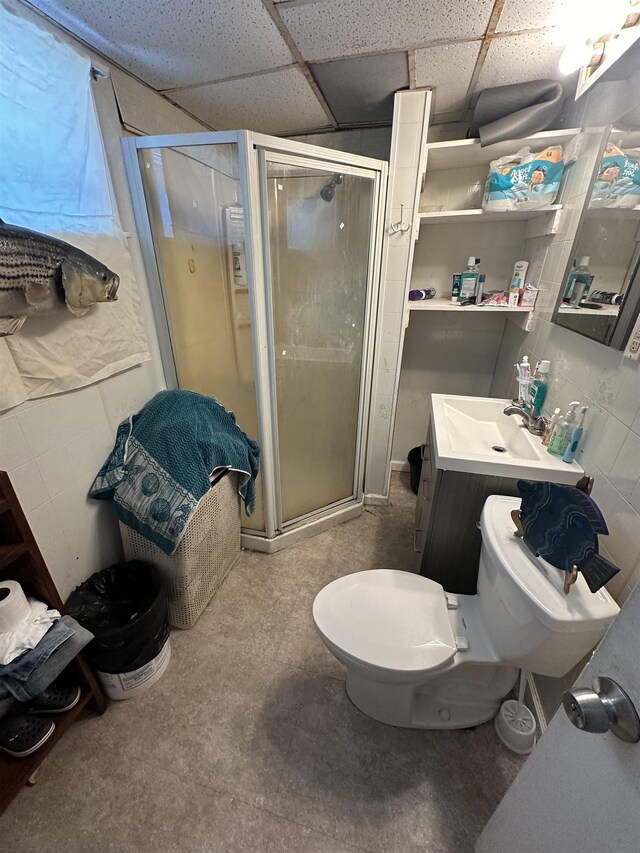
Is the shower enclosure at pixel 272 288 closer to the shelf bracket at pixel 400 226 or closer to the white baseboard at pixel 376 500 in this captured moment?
the shelf bracket at pixel 400 226

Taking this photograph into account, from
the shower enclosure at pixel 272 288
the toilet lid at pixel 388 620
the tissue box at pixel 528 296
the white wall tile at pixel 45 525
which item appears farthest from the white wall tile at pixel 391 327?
the white wall tile at pixel 45 525

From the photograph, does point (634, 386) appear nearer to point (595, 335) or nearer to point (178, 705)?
point (595, 335)

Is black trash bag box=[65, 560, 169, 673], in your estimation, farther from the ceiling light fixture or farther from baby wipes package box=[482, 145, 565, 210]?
the ceiling light fixture

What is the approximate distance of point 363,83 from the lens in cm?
138

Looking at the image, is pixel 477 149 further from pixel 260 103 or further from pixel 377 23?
pixel 260 103

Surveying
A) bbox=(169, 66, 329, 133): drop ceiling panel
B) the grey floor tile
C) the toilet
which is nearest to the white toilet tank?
the toilet

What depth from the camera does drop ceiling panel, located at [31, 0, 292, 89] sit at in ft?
3.17

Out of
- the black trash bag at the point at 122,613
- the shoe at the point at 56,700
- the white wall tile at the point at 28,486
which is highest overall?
the white wall tile at the point at 28,486

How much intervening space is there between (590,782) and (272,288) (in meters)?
1.61

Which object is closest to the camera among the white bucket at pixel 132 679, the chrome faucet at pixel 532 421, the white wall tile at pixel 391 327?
the white bucket at pixel 132 679

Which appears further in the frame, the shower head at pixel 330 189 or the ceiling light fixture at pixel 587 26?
the shower head at pixel 330 189

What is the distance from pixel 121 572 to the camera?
4.41 ft

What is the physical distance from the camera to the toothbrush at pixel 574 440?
108 centimetres

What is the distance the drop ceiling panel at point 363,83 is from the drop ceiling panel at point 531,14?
1.09 feet
